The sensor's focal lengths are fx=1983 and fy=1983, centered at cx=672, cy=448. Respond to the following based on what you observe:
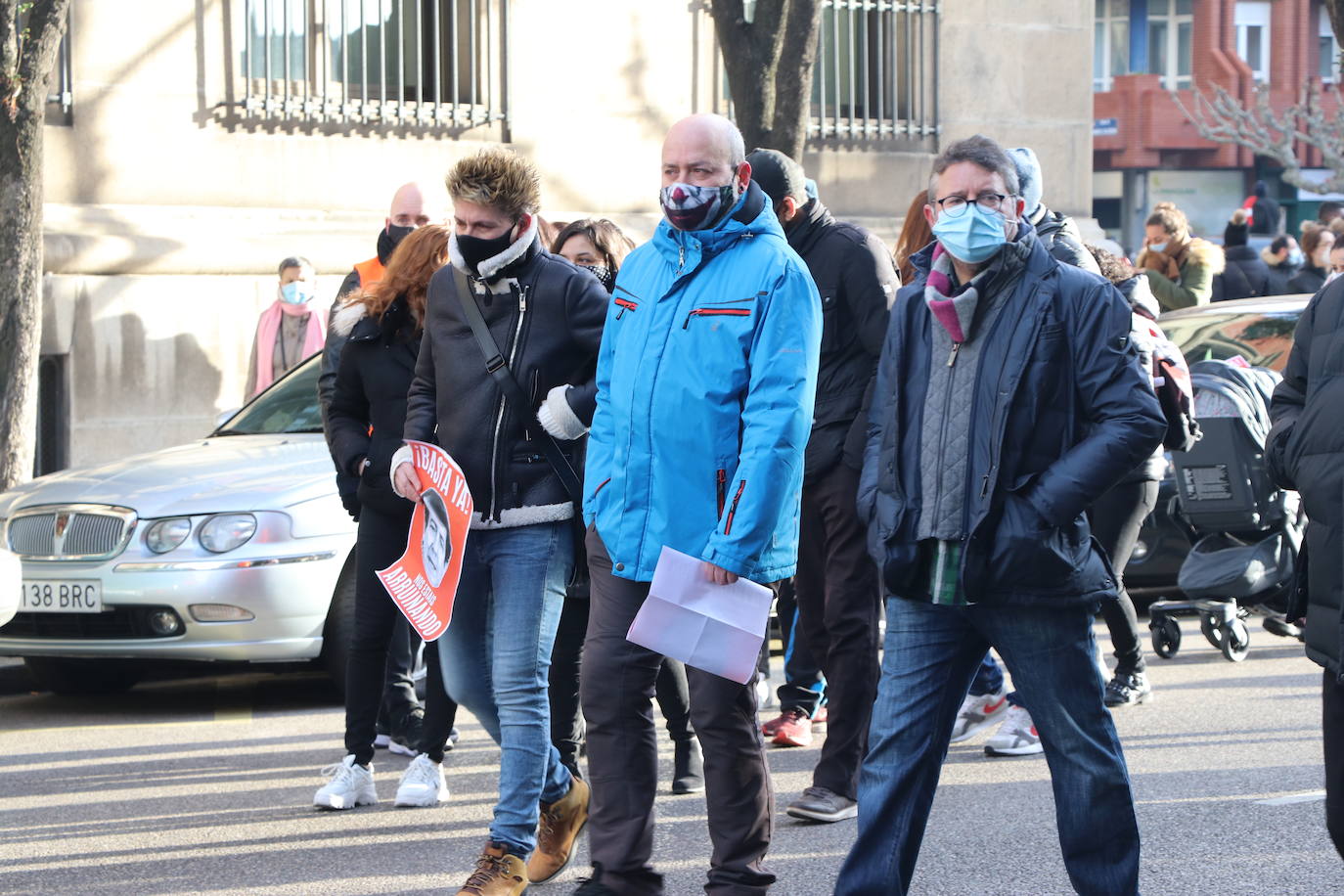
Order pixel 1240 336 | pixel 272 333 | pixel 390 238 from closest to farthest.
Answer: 1. pixel 390 238
2. pixel 1240 336
3. pixel 272 333

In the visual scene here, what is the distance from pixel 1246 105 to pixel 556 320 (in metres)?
44.9

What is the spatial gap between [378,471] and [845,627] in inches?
58.5

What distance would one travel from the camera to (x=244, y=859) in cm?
562

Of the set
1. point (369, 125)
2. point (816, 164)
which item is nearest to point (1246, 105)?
point (816, 164)

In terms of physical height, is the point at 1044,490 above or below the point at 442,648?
Answer: above

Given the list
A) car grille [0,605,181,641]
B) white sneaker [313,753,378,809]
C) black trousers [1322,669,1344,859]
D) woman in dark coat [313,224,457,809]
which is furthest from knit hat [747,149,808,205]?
car grille [0,605,181,641]

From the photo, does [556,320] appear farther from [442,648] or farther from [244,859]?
[244,859]

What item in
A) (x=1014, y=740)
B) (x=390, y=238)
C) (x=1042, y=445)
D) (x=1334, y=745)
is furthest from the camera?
(x=390, y=238)

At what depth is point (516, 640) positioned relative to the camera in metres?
5.02

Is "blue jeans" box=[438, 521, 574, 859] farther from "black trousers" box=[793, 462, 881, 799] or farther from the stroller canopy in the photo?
the stroller canopy

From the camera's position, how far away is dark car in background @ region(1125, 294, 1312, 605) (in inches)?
391

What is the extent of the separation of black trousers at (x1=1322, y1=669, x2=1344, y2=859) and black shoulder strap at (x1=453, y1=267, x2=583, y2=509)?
6.30 ft

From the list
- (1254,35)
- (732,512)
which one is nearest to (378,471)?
(732,512)

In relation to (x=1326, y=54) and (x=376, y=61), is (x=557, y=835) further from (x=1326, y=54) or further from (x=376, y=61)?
(x=1326, y=54)
